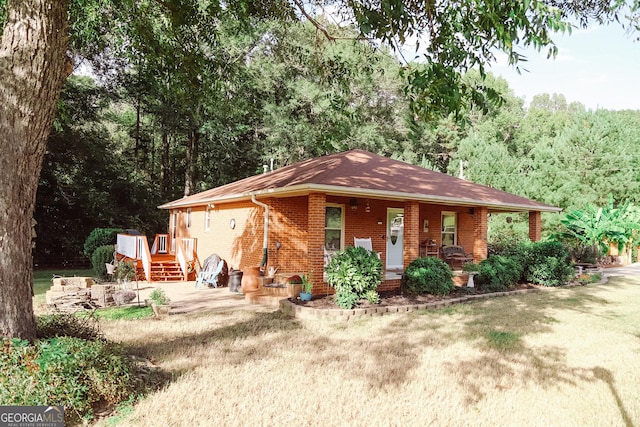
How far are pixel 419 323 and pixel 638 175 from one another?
22039 millimetres

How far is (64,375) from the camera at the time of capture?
373 centimetres

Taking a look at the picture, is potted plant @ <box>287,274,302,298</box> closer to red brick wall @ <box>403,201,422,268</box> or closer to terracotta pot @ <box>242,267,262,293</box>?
terracotta pot @ <box>242,267,262,293</box>

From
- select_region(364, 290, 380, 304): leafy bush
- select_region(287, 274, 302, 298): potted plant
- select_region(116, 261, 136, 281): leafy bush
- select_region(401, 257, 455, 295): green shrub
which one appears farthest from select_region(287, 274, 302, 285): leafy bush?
select_region(116, 261, 136, 281): leafy bush

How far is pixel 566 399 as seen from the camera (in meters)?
4.30

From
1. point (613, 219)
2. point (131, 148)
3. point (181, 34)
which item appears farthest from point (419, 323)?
point (131, 148)

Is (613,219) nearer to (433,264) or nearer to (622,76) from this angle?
(433,264)

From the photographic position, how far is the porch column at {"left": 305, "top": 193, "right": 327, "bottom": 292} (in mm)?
9969

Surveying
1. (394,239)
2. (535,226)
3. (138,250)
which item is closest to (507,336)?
(394,239)

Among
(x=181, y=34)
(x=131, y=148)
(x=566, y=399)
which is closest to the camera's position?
(x=566, y=399)

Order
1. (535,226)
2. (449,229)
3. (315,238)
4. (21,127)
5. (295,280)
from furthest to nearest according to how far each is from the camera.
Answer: (449,229) → (535,226) → (295,280) → (315,238) → (21,127)

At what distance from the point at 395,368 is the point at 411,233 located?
265 inches

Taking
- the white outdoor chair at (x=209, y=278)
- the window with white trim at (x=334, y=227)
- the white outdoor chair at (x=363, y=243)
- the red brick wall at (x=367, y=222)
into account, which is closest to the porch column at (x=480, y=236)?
the red brick wall at (x=367, y=222)

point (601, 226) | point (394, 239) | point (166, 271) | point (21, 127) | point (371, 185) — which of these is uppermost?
point (371, 185)

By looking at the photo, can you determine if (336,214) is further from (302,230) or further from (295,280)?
(295,280)
